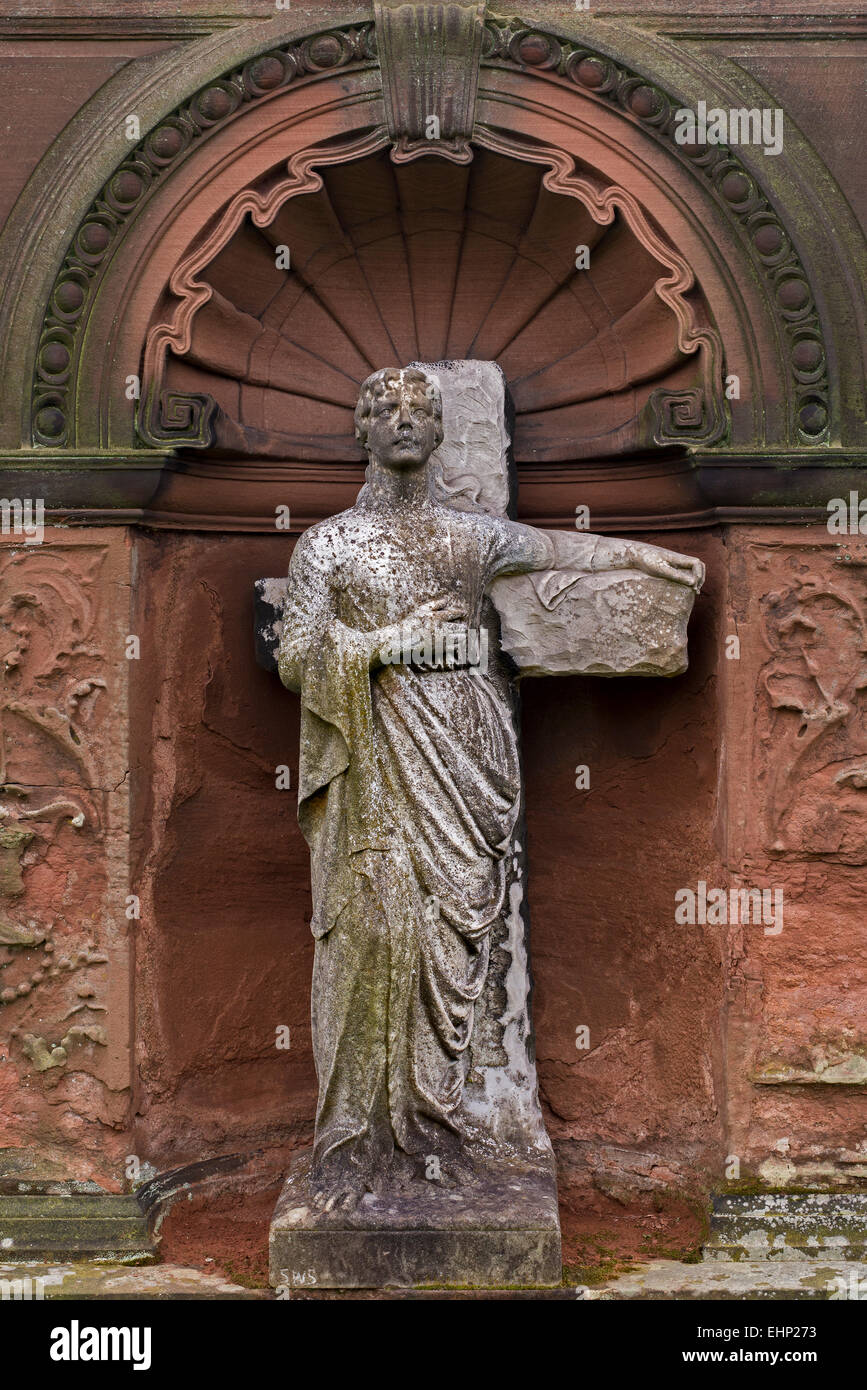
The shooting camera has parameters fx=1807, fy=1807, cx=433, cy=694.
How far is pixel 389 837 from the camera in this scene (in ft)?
15.8

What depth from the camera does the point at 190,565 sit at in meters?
5.58

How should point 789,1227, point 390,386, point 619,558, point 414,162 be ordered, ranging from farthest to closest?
point 414,162 < point 619,558 < point 789,1227 < point 390,386

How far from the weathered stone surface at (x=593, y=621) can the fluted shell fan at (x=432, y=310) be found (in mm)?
528

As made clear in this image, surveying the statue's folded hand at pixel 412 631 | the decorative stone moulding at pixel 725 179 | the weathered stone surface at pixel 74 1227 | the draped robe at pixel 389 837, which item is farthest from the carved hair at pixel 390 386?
the weathered stone surface at pixel 74 1227

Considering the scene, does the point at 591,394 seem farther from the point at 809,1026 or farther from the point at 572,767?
the point at 809,1026

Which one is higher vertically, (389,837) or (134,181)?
(134,181)

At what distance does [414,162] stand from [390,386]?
0.83m

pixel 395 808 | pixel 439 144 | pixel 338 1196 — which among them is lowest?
pixel 338 1196

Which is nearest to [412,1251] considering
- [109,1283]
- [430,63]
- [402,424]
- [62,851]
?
[109,1283]

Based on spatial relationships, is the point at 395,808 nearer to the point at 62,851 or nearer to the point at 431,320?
the point at 62,851

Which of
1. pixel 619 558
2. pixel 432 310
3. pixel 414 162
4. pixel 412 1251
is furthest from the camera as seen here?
pixel 432 310

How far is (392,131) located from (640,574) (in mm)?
1480

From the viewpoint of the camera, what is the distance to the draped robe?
4797 mm

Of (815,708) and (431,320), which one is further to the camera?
(431,320)
